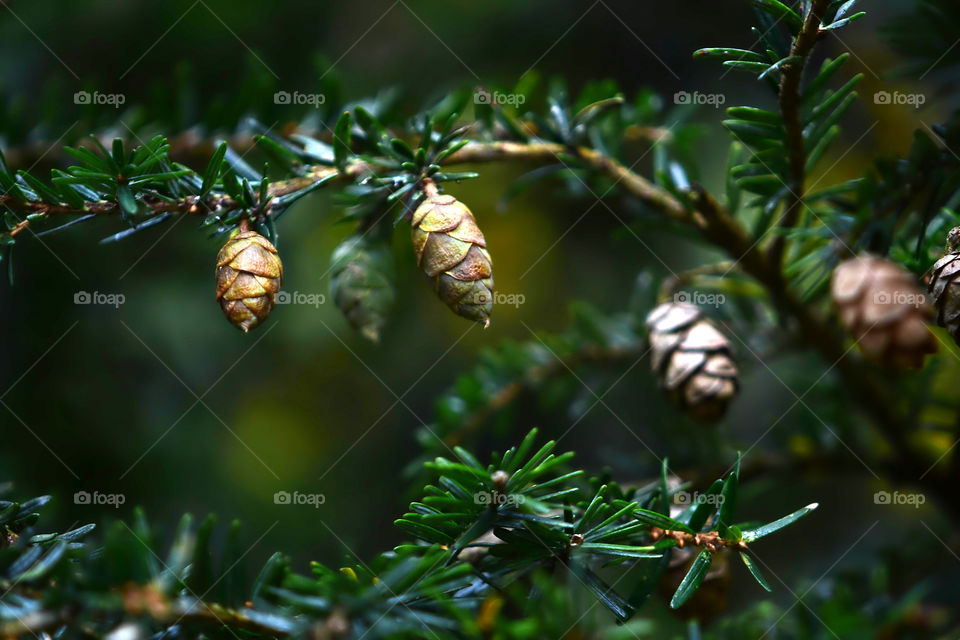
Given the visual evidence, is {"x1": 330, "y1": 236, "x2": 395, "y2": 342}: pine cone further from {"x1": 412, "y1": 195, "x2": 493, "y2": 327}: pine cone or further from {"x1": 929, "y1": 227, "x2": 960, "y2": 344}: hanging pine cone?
{"x1": 929, "y1": 227, "x2": 960, "y2": 344}: hanging pine cone

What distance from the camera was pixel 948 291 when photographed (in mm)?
499

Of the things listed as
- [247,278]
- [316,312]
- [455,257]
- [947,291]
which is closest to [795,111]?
[947,291]

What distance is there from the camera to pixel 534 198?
1.44m

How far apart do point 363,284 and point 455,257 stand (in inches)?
6.2

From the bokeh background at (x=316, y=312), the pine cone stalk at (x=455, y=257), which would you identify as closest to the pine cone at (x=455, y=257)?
the pine cone stalk at (x=455, y=257)

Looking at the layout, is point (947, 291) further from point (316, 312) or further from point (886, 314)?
point (316, 312)

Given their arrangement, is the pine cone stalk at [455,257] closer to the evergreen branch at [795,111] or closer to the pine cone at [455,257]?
the pine cone at [455,257]

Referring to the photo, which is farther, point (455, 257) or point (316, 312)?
point (316, 312)

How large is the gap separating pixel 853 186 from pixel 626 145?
739mm

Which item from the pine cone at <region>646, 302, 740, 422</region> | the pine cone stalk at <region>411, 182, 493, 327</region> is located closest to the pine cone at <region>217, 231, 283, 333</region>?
the pine cone stalk at <region>411, 182, 493, 327</region>

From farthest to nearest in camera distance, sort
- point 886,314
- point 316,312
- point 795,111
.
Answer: point 316,312, point 795,111, point 886,314

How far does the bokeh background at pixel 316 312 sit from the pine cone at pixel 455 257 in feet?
1.49

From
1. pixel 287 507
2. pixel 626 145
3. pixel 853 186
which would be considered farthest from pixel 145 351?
pixel 853 186

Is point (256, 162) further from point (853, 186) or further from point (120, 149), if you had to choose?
point (853, 186)
